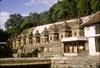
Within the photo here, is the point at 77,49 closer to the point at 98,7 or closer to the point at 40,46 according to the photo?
the point at 40,46

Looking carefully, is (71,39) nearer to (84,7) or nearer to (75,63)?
(75,63)

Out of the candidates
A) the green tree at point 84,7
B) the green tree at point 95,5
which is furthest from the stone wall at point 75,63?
the green tree at point 84,7

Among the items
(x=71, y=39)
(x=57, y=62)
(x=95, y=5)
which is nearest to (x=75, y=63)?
(x=57, y=62)

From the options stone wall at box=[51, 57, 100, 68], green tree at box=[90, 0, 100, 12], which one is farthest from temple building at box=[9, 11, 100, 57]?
green tree at box=[90, 0, 100, 12]

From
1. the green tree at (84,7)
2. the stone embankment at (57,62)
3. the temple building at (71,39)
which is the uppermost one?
the green tree at (84,7)

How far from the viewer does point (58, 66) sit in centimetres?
2500

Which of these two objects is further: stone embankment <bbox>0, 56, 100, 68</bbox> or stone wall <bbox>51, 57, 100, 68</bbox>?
stone embankment <bbox>0, 56, 100, 68</bbox>

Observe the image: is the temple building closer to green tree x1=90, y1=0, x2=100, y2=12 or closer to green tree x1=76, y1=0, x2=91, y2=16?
green tree x1=90, y1=0, x2=100, y2=12

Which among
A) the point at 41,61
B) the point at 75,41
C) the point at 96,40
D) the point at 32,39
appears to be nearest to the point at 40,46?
the point at 32,39

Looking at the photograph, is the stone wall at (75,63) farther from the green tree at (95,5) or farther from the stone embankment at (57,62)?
the green tree at (95,5)

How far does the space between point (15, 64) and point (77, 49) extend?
910cm

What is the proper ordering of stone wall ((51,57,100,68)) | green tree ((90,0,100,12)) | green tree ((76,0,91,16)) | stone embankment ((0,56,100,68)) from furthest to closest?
green tree ((76,0,91,16)), green tree ((90,0,100,12)), stone embankment ((0,56,100,68)), stone wall ((51,57,100,68))

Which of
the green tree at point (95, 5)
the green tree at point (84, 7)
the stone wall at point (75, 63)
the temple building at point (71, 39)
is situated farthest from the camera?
the green tree at point (84, 7)

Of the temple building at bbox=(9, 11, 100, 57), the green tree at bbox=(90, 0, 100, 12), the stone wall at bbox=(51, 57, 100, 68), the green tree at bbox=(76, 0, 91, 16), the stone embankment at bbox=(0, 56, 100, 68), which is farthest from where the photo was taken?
the green tree at bbox=(76, 0, 91, 16)
